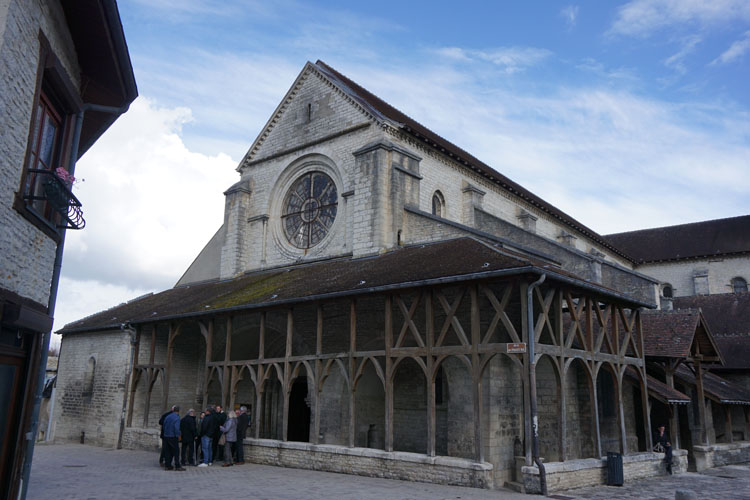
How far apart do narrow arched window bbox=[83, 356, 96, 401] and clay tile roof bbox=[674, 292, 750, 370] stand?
810 inches

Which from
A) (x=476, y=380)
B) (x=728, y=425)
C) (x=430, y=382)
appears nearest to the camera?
(x=476, y=380)

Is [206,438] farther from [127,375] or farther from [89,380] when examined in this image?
[89,380]

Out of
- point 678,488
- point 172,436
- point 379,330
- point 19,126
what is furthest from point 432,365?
point 19,126

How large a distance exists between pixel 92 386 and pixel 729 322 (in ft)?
75.6

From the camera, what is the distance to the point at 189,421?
41.1 feet

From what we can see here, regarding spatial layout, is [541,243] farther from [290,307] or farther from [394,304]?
[290,307]

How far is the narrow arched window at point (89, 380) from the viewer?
756 inches

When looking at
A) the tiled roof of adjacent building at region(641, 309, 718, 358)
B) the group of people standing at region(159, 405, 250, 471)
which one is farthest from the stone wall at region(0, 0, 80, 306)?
the tiled roof of adjacent building at region(641, 309, 718, 358)

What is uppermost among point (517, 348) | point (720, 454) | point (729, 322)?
point (729, 322)

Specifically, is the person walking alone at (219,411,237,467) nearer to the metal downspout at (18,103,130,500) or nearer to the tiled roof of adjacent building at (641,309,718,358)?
the metal downspout at (18,103,130,500)

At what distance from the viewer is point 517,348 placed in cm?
993

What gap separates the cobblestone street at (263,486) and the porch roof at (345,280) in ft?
11.2

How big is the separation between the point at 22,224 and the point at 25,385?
5.67 ft

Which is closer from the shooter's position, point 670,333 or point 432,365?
point 432,365
